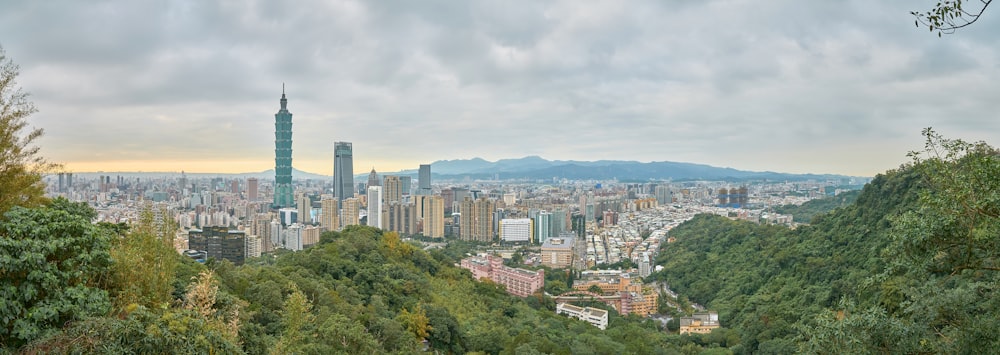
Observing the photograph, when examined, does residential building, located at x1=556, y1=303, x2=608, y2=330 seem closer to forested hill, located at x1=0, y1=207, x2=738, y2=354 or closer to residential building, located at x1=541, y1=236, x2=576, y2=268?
forested hill, located at x1=0, y1=207, x2=738, y2=354

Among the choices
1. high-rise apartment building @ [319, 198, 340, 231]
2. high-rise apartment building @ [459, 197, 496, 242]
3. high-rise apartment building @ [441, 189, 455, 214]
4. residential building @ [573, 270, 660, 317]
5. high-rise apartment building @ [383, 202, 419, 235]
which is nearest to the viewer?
residential building @ [573, 270, 660, 317]

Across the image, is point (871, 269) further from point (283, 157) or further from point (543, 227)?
point (283, 157)

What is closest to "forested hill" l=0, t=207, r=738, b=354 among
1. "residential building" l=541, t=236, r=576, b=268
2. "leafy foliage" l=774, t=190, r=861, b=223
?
"residential building" l=541, t=236, r=576, b=268

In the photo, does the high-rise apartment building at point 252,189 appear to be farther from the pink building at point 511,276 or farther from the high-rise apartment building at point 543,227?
the pink building at point 511,276

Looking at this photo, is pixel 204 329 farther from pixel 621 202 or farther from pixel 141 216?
pixel 621 202

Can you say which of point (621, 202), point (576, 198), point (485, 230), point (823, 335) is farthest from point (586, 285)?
point (576, 198)

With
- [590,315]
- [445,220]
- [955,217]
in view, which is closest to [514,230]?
[445,220]
